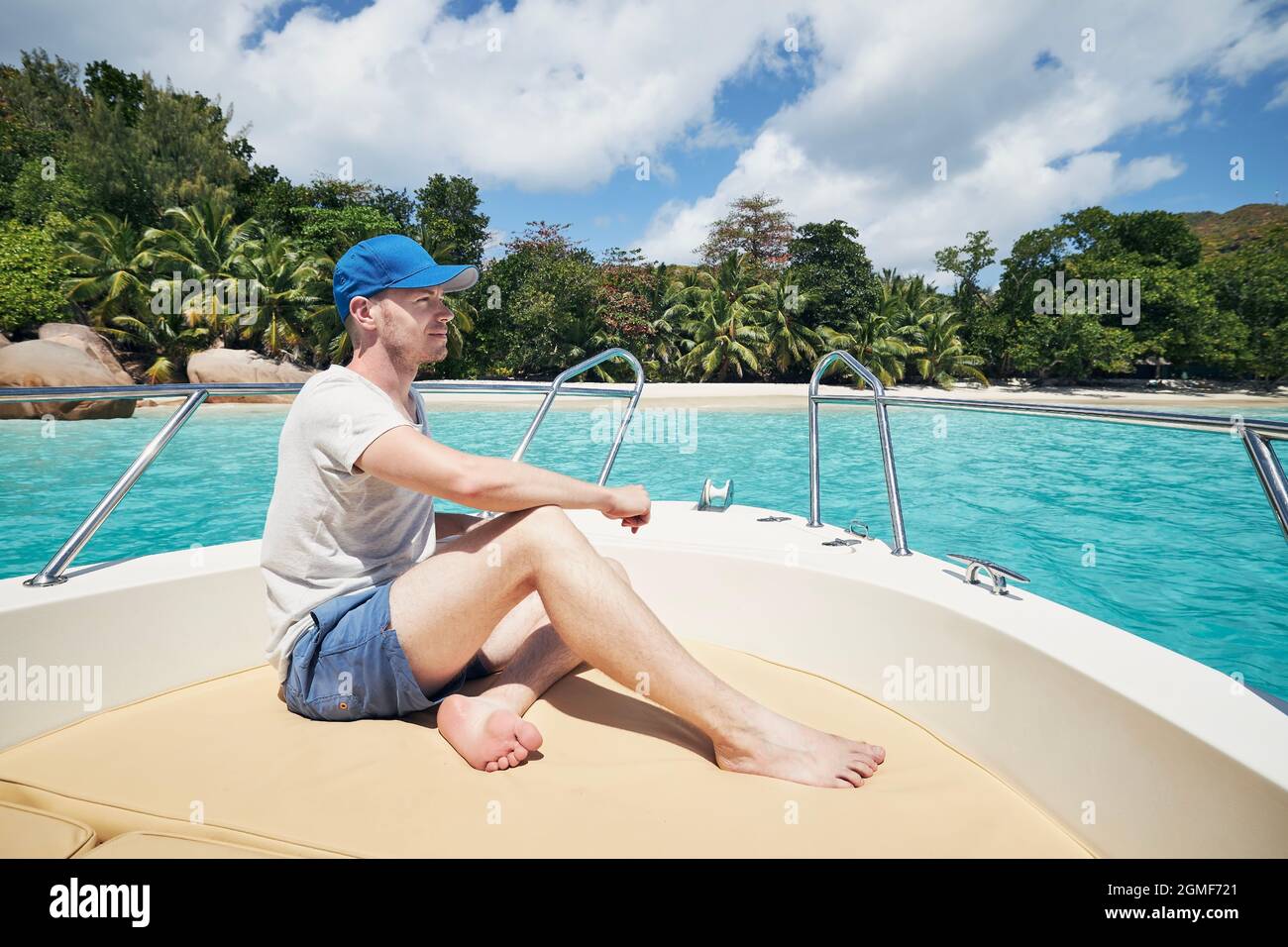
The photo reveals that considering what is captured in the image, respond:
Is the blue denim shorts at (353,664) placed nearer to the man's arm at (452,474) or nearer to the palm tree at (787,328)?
the man's arm at (452,474)

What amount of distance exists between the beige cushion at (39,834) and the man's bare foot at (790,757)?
3.58ft

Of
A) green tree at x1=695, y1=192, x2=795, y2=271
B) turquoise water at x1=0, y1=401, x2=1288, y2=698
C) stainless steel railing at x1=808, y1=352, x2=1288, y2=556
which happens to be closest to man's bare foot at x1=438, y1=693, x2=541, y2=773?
stainless steel railing at x1=808, y1=352, x2=1288, y2=556

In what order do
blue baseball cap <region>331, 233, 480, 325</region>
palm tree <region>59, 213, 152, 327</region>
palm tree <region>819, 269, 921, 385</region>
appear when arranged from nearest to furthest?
blue baseball cap <region>331, 233, 480, 325</region>, palm tree <region>59, 213, 152, 327</region>, palm tree <region>819, 269, 921, 385</region>

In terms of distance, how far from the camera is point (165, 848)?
3.30 ft

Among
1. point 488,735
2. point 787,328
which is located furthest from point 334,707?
point 787,328

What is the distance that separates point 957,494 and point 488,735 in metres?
6.98

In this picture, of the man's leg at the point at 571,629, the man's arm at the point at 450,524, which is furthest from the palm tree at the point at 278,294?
the man's leg at the point at 571,629

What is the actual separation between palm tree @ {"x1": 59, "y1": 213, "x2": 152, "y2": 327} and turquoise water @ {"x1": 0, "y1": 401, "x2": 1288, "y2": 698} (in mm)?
7344

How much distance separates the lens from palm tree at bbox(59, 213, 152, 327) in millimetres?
15781

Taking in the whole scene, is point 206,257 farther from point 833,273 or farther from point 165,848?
point 165,848

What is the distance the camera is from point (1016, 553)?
5.48 metres

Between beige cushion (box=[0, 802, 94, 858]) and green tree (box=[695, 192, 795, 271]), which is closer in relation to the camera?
beige cushion (box=[0, 802, 94, 858])

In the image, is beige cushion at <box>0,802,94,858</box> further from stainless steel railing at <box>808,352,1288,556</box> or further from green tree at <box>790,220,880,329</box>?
green tree at <box>790,220,880,329</box>
